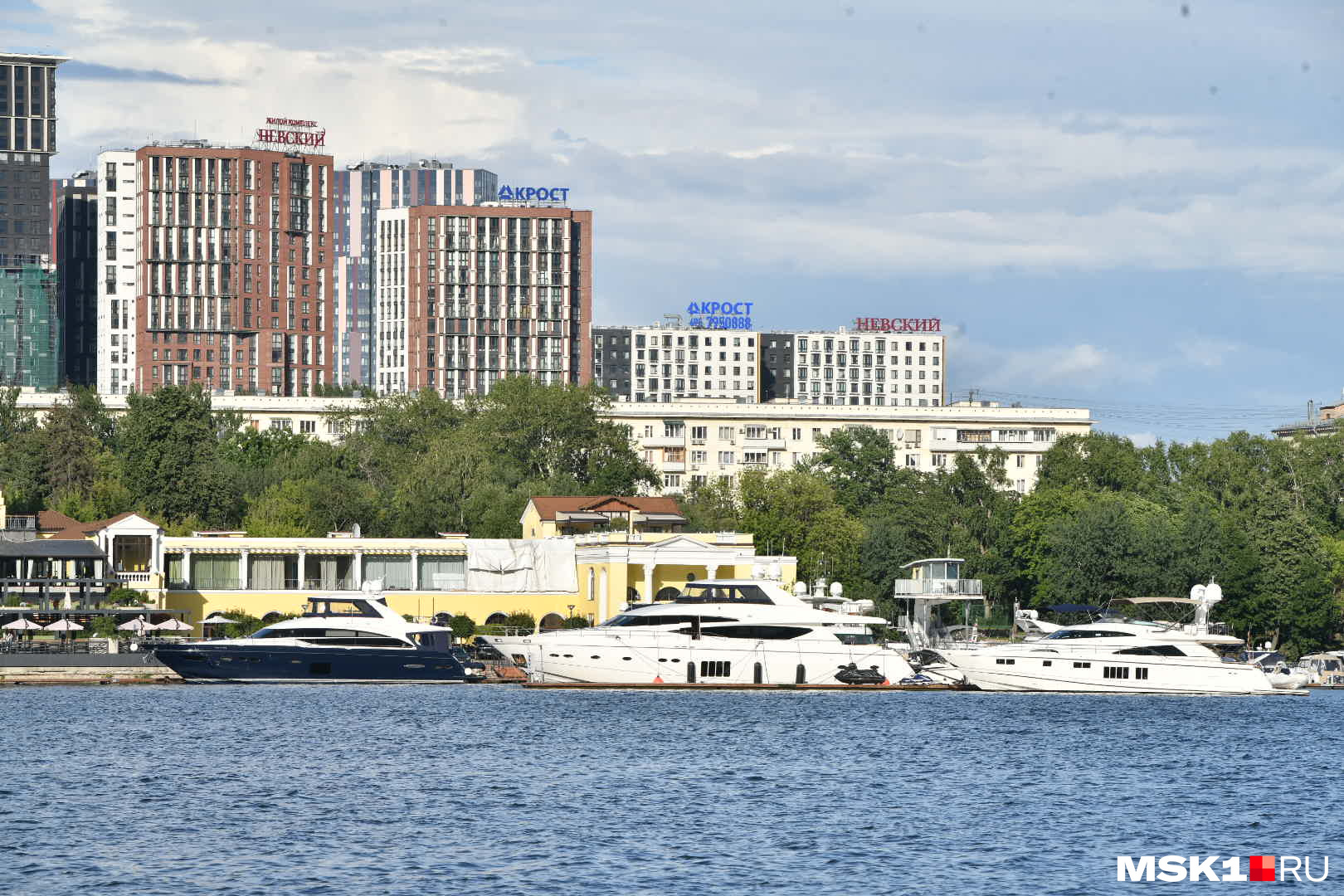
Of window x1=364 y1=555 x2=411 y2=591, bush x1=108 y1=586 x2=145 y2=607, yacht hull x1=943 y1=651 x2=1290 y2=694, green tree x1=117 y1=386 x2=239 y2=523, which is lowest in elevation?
yacht hull x1=943 y1=651 x2=1290 y2=694

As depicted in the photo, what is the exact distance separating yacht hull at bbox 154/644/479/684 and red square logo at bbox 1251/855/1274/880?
59.5 metres

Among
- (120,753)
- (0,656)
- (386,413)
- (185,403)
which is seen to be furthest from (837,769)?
(386,413)

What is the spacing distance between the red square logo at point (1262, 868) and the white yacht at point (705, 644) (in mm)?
48903

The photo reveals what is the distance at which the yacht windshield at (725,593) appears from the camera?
318 feet

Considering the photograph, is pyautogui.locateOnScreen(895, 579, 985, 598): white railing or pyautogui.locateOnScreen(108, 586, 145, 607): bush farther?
pyautogui.locateOnScreen(895, 579, 985, 598): white railing

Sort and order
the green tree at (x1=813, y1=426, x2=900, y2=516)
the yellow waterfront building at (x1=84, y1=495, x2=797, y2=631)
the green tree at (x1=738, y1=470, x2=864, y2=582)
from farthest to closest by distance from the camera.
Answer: the green tree at (x1=813, y1=426, x2=900, y2=516)
the green tree at (x1=738, y1=470, x2=864, y2=582)
the yellow waterfront building at (x1=84, y1=495, x2=797, y2=631)

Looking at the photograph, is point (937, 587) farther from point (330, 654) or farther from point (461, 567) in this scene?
point (330, 654)

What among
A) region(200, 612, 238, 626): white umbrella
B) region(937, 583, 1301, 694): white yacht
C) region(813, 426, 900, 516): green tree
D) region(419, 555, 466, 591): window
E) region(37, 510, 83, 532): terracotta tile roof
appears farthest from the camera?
region(813, 426, 900, 516): green tree

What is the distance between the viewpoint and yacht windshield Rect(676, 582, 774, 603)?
97000 mm

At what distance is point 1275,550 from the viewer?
141m

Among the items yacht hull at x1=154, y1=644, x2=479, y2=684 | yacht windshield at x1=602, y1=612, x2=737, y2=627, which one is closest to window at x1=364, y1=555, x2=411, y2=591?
yacht hull at x1=154, y1=644, x2=479, y2=684

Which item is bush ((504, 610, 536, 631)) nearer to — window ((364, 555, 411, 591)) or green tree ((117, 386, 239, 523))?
window ((364, 555, 411, 591))

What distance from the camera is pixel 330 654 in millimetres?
101500

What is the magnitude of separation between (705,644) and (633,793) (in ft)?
124
